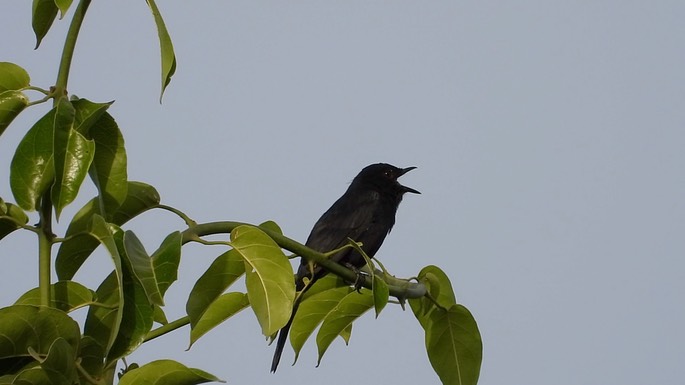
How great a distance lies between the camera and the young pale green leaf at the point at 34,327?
2084 mm

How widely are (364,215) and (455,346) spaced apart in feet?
13.4

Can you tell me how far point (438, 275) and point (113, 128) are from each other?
1170 millimetres

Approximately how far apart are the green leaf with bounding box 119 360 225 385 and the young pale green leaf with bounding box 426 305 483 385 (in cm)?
114

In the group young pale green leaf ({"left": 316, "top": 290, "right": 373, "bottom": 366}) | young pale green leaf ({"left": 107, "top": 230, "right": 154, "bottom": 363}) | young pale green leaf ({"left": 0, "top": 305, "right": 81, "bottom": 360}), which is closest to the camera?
young pale green leaf ({"left": 0, "top": 305, "right": 81, "bottom": 360})

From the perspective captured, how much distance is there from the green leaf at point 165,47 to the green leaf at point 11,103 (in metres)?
0.36

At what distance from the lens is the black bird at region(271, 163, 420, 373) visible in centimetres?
682

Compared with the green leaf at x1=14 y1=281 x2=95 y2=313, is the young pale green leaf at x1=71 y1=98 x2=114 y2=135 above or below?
above

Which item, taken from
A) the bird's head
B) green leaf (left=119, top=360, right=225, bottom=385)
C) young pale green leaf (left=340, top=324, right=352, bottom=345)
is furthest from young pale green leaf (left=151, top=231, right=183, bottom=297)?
the bird's head

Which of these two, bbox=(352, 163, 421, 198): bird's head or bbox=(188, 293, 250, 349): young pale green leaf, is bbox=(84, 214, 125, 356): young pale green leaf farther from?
bbox=(352, 163, 421, 198): bird's head

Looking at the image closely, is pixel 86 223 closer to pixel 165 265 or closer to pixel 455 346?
pixel 165 265

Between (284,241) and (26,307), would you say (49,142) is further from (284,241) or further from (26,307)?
(284,241)

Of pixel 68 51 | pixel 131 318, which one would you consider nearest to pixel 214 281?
pixel 131 318

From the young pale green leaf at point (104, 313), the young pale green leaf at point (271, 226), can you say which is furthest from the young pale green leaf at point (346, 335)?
the young pale green leaf at point (104, 313)

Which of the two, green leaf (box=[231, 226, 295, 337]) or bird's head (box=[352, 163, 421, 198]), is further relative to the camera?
bird's head (box=[352, 163, 421, 198])
